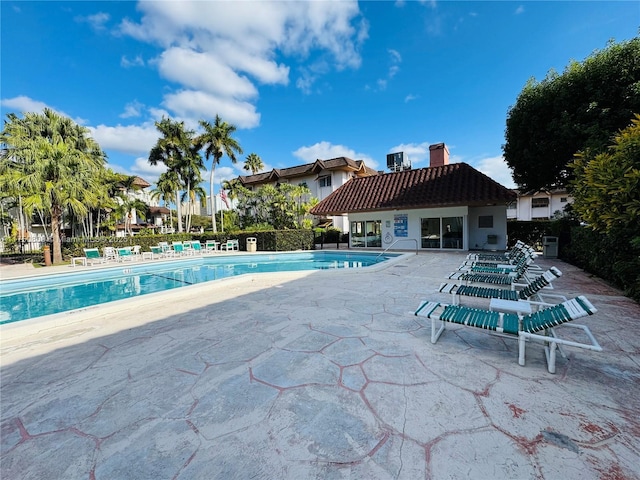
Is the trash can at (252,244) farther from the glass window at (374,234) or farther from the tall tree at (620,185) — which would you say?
the tall tree at (620,185)

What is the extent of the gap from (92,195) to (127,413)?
61.0 ft

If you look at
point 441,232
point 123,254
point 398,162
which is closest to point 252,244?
point 123,254

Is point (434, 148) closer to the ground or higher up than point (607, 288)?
higher up

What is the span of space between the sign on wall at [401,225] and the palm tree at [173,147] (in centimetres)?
2194

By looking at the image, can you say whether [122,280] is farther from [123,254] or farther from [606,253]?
[606,253]

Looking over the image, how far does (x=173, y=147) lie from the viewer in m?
26.5

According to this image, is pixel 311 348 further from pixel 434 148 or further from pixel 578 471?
pixel 434 148

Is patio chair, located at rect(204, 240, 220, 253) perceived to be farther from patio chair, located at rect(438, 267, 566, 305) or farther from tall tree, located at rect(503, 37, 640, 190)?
tall tree, located at rect(503, 37, 640, 190)

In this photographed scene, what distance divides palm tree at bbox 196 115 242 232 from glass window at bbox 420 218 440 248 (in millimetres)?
19897

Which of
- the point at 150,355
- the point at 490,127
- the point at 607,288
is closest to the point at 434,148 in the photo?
the point at 490,127

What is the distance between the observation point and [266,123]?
80.0 feet

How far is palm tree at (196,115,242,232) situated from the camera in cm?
2680

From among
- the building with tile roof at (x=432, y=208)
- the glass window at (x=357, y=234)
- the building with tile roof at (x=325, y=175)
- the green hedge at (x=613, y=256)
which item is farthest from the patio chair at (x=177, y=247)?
the green hedge at (x=613, y=256)

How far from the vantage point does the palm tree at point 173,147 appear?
85.0 ft
